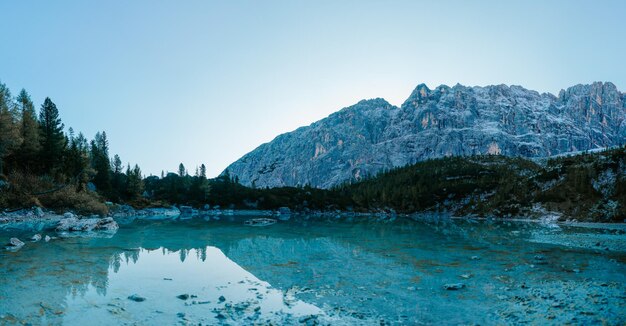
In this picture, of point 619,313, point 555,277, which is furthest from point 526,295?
point 555,277

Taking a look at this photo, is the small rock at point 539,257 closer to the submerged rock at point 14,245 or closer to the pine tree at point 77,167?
the submerged rock at point 14,245

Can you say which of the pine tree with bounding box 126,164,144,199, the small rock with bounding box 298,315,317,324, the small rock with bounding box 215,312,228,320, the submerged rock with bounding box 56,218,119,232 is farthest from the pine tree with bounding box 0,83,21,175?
the small rock with bounding box 298,315,317,324

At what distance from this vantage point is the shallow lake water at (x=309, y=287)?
46.5 ft

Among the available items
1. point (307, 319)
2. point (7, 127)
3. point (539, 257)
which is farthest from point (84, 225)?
point (539, 257)

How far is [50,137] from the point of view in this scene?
8569 cm

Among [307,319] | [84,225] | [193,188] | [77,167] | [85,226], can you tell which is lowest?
[307,319]

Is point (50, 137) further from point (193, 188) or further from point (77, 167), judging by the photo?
point (193, 188)

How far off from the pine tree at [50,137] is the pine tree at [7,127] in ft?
38.8

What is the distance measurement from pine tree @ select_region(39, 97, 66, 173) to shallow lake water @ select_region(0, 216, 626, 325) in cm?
6205

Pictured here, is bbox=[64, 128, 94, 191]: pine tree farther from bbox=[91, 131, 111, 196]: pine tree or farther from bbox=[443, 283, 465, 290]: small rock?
bbox=[443, 283, 465, 290]: small rock

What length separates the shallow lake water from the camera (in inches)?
558

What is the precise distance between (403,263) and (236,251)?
17.1m

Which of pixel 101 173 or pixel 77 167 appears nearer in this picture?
pixel 77 167

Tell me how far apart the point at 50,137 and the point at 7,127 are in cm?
2347
